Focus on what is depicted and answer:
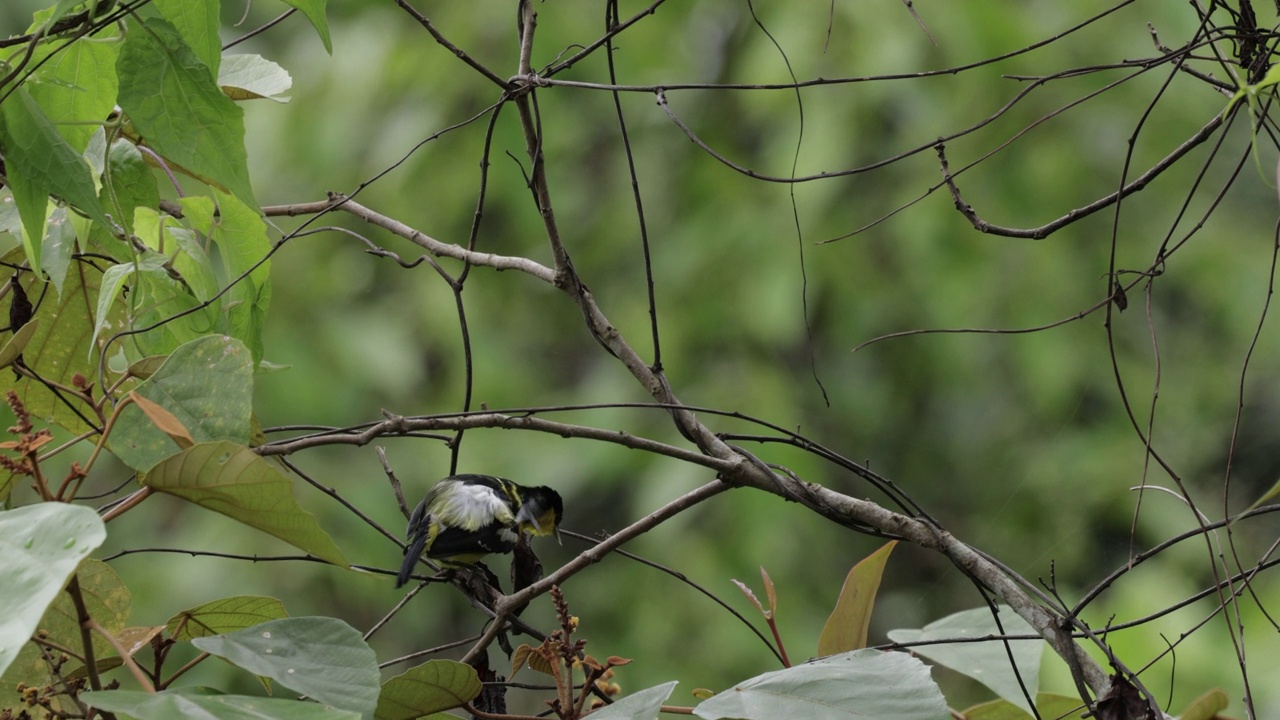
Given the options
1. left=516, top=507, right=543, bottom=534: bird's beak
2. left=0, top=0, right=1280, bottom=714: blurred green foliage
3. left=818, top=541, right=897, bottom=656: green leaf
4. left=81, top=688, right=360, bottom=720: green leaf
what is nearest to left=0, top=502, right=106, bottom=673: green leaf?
left=81, top=688, right=360, bottom=720: green leaf

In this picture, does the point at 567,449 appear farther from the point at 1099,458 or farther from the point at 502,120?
the point at 1099,458

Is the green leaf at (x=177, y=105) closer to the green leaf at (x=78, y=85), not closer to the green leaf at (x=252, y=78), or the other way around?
the green leaf at (x=78, y=85)

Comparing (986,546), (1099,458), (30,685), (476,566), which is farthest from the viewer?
(986,546)

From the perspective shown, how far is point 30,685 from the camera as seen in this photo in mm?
526

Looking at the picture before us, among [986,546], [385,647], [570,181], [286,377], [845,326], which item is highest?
[570,181]

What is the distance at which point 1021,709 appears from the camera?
60 cm

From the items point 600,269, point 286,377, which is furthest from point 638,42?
point 286,377

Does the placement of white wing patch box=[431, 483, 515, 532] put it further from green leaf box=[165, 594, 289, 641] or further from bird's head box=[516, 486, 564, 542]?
green leaf box=[165, 594, 289, 641]

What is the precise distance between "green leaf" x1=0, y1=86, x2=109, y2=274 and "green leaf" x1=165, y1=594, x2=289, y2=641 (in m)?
0.18

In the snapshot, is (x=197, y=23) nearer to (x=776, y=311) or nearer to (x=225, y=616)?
(x=225, y=616)

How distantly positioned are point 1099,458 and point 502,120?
1.30 meters

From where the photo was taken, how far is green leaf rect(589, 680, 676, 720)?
42 centimetres

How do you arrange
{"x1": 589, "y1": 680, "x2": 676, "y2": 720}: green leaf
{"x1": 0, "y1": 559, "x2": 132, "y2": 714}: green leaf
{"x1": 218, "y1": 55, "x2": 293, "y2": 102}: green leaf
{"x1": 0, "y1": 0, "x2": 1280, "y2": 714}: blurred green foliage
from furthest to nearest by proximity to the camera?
{"x1": 0, "y1": 0, "x2": 1280, "y2": 714}: blurred green foliage → {"x1": 218, "y1": 55, "x2": 293, "y2": 102}: green leaf → {"x1": 0, "y1": 559, "x2": 132, "y2": 714}: green leaf → {"x1": 589, "y1": 680, "x2": 676, "y2": 720}: green leaf

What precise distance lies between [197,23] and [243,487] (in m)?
0.22
